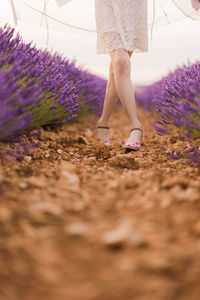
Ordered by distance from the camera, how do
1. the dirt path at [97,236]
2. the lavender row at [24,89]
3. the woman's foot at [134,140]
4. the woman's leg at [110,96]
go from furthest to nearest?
the woman's leg at [110,96]
the woman's foot at [134,140]
the lavender row at [24,89]
the dirt path at [97,236]

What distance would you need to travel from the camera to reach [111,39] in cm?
204

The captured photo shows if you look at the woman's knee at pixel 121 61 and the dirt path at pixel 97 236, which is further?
the woman's knee at pixel 121 61

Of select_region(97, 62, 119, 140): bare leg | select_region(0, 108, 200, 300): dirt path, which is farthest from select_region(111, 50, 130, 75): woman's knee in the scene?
select_region(0, 108, 200, 300): dirt path

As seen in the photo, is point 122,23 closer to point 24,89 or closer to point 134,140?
point 134,140

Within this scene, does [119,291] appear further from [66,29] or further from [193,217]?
[66,29]

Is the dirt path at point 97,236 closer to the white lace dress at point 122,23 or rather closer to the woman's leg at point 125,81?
the woman's leg at point 125,81

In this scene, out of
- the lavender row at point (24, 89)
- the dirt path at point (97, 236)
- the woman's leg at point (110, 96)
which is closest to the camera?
the dirt path at point (97, 236)

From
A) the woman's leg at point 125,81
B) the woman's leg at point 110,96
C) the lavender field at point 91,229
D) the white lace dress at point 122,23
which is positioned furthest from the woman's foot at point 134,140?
the white lace dress at point 122,23

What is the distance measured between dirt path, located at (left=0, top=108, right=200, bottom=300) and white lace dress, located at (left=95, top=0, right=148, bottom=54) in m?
1.27

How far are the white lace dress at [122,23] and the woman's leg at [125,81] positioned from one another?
0.06 metres

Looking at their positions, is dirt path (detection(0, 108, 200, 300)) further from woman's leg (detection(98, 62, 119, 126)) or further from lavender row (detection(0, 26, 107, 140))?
woman's leg (detection(98, 62, 119, 126))

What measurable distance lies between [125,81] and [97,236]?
62.6 inches

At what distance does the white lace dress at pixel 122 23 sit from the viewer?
2.04m

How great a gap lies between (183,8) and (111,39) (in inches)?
40.4
